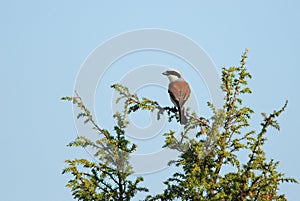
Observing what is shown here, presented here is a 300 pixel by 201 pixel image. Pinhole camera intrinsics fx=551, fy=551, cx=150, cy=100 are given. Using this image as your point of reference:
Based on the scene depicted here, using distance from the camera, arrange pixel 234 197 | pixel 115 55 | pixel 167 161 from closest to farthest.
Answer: pixel 234 197 → pixel 167 161 → pixel 115 55

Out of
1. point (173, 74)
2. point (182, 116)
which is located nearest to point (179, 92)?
point (182, 116)

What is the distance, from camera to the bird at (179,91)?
573 inches

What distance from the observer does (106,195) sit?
14.0 m

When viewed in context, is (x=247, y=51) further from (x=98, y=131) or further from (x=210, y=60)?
(x=98, y=131)

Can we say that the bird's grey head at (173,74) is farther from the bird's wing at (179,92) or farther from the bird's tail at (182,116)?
the bird's tail at (182,116)

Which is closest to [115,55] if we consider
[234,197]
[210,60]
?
[210,60]

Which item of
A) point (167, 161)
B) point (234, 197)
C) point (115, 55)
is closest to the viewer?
point (234, 197)

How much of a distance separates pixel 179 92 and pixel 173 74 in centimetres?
127

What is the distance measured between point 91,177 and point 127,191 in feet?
3.25

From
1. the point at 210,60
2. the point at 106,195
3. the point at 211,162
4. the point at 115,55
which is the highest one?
the point at 115,55

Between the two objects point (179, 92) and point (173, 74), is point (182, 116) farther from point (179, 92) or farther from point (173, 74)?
point (173, 74)

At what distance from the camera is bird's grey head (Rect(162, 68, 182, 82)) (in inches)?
642

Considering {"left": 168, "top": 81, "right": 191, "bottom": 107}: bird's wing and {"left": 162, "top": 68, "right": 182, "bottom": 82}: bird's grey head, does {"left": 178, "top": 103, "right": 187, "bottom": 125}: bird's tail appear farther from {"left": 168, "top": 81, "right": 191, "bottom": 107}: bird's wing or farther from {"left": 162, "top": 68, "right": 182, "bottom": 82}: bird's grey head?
{"left": 162, "top": 68, "right": 182, "bottom": 82}: bird's grey head

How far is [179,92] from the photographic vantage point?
1536 cm
